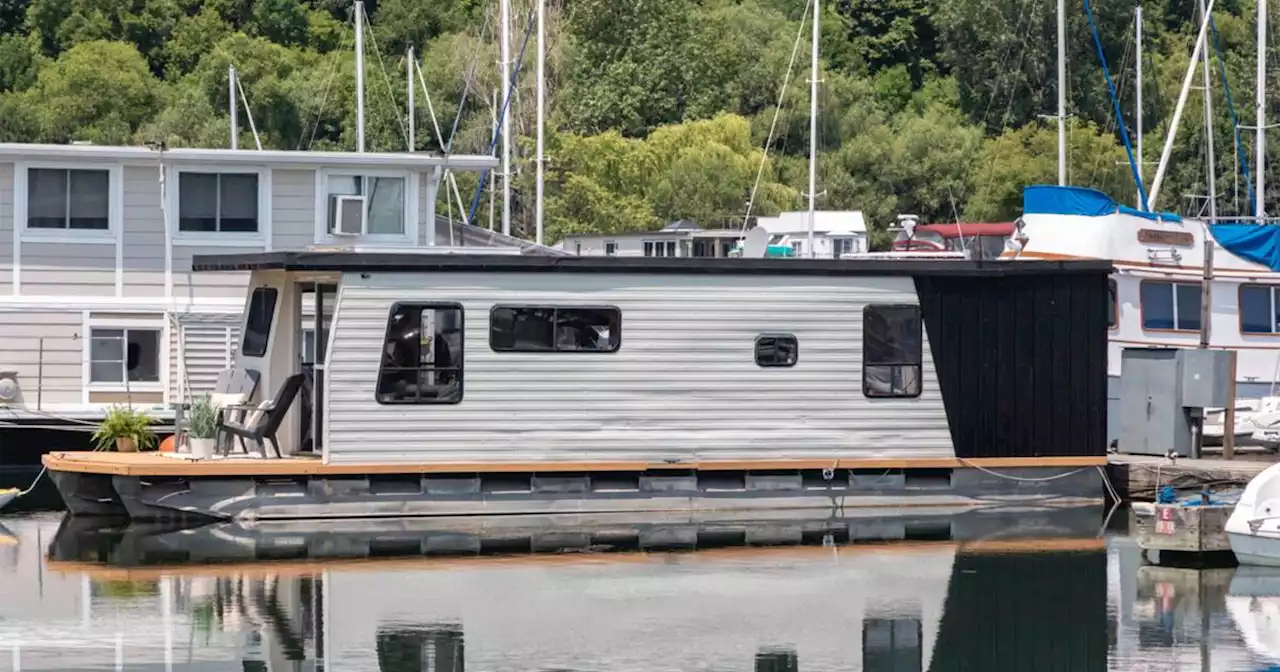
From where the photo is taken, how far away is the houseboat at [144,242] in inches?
1164

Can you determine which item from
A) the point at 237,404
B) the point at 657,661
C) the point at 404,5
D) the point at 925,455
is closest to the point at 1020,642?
the point at 657,661

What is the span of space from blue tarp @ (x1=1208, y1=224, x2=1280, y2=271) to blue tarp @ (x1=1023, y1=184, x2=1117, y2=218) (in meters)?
2.26

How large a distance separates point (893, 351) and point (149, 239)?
11.1m

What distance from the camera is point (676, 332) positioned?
2384cm

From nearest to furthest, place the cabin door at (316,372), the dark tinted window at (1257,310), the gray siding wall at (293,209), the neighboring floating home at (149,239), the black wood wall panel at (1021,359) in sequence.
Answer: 1. the cabin door at (316,372)
2. the black wood wall panel at (1021,359)
3. the neighboring floating home at (149,239)
4. the gray siding wall at (293,209)
5. the dark tinted window at (1257,310)

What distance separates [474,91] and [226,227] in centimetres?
2816

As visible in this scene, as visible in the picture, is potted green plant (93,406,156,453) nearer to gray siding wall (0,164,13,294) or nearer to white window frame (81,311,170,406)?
white window frame (81,311,170,406)

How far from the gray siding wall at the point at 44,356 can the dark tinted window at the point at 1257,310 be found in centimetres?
1673

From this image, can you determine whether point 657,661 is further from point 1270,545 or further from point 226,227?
point 226,227

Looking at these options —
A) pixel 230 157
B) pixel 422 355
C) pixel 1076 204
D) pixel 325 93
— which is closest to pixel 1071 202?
pixel 1076 204

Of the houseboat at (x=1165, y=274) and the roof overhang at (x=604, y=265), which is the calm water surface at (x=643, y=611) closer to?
the roof overhang at (x=604, y=265)

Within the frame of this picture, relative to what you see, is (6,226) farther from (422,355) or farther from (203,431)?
(422,355)

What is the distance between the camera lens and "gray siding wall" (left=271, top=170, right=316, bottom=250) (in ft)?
99.0

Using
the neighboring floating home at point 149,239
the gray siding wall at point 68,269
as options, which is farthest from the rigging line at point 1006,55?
the gray siding wall at point 68,269
